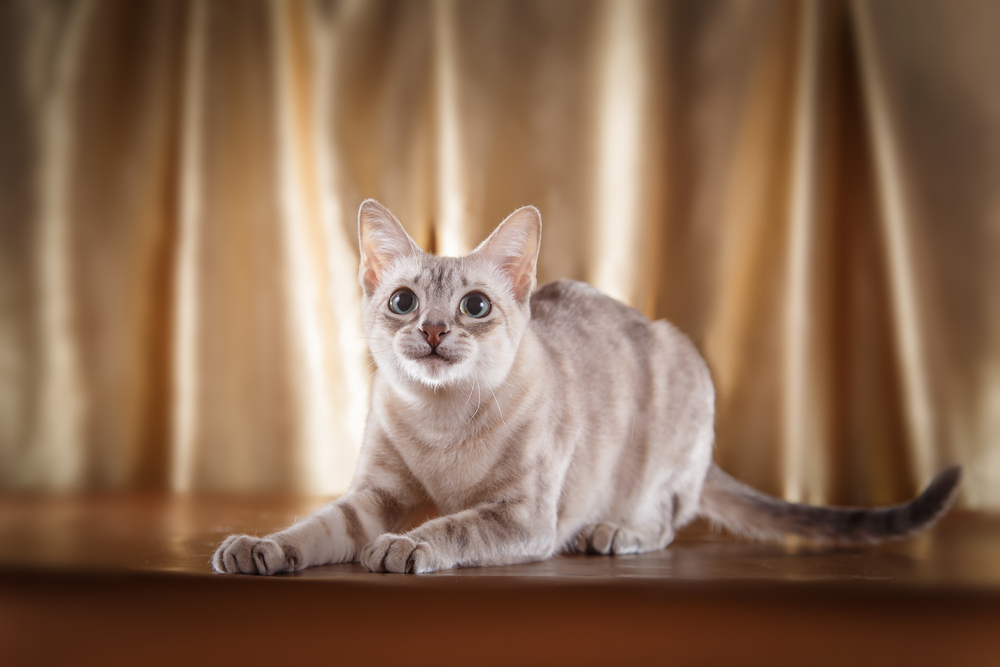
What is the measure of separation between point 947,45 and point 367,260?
1.58 meters

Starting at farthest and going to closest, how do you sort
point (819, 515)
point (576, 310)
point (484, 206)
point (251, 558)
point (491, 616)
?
point (484, 206)
point (576, 310)
point (819, 515)
point (251, 558)
point (491, 616)

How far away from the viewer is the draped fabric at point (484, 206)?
2.06 m

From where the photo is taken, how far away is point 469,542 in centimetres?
125

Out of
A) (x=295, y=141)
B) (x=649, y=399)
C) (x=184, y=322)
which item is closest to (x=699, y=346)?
(x=649, y=399)

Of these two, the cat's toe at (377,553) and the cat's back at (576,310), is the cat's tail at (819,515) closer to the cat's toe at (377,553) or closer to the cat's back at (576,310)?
the cat's back at (576,310)

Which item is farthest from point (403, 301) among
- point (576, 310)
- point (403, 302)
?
point (576, 310)

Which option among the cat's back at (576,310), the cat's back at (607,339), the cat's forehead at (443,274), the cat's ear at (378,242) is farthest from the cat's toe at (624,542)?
the cat's ear at (378,242)

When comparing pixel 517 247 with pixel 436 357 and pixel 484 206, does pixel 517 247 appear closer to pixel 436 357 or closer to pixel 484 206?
pixel 436 357

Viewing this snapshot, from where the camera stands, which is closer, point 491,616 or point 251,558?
point 491,616

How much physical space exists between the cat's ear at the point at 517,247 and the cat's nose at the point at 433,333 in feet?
0.72

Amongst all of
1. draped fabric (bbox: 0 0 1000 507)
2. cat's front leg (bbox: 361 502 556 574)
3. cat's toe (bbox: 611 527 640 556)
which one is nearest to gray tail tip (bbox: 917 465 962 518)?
draped fabric (bbox: 0 0 1000 507)

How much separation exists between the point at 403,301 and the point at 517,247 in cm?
23

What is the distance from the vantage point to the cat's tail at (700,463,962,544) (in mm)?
1588

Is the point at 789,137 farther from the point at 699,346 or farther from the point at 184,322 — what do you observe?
the point at 184,322
